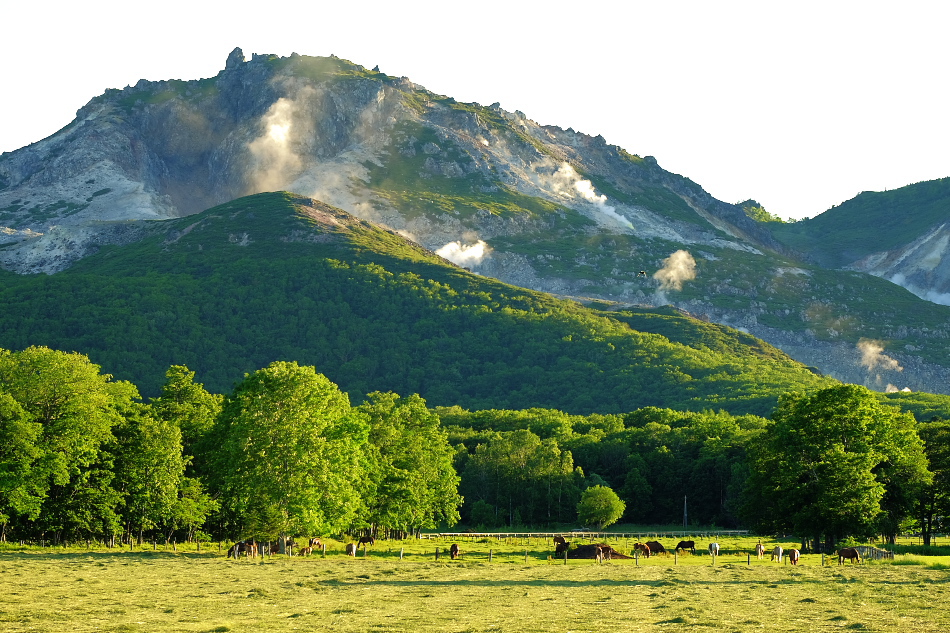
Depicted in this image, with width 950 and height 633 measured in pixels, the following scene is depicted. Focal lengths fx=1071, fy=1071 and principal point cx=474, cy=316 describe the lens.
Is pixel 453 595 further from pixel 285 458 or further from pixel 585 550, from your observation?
pixel 585 550

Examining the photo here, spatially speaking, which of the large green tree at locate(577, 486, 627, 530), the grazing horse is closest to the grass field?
the grazing horse

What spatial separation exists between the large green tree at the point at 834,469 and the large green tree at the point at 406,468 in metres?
37.0

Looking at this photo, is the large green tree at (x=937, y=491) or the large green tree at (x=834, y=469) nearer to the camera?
the large green tree at (x=834, y=469)

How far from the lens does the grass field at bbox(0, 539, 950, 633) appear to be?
150ft

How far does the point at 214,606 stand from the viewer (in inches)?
2045

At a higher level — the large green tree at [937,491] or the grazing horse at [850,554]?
the large green tree at [937,491]

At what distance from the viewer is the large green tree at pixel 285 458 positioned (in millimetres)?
89812

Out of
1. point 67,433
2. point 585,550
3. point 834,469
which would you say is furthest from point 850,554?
point 67,433

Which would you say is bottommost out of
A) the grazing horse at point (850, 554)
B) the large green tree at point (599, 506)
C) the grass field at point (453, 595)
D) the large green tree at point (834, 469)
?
the grass field at point (453, 595)

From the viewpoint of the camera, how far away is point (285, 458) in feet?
299

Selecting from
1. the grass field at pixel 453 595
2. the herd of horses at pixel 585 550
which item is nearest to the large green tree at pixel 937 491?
the herd of horses at pixel 585 550

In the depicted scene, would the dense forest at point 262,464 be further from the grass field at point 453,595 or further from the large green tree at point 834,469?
the grass field at point 453,595

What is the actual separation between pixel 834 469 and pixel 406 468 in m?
49.0

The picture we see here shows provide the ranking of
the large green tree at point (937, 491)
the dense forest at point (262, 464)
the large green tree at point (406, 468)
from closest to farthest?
the dense forest at point (262, 464) < the large green tree at point (937, 491) < the large green tree at point (406, 468)
